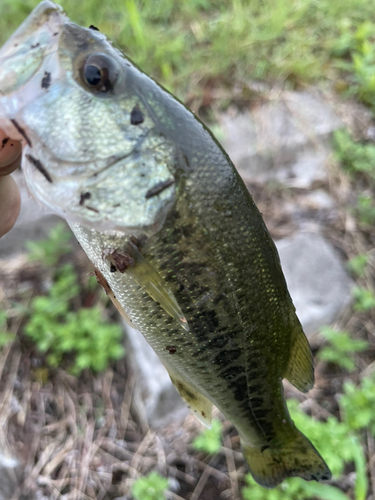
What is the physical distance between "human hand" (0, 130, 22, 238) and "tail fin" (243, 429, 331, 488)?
139 cm

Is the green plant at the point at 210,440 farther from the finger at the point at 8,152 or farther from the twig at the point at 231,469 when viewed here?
the finger at the point at 8,152

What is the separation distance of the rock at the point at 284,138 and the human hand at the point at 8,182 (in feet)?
7.62

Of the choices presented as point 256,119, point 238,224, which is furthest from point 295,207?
point 238,224

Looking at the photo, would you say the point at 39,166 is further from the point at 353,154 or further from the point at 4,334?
the point at 353,154

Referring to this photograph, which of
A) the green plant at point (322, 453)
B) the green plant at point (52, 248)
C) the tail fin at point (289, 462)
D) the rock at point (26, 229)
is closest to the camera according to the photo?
the tail fin at point (289, 462)

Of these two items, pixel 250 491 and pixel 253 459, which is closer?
pixel 253 459

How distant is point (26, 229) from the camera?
2617 mm

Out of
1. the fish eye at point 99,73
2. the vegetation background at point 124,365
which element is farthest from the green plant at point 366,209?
the fish eye at point 99,73

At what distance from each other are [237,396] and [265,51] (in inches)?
141

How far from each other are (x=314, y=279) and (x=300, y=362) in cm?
150

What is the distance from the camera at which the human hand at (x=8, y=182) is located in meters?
1.01

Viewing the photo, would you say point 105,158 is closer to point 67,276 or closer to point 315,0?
point 67,276

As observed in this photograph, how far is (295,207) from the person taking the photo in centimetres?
319

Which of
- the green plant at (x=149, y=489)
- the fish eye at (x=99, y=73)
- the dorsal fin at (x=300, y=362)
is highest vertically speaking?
the fish eye at (x=99, y=73)
